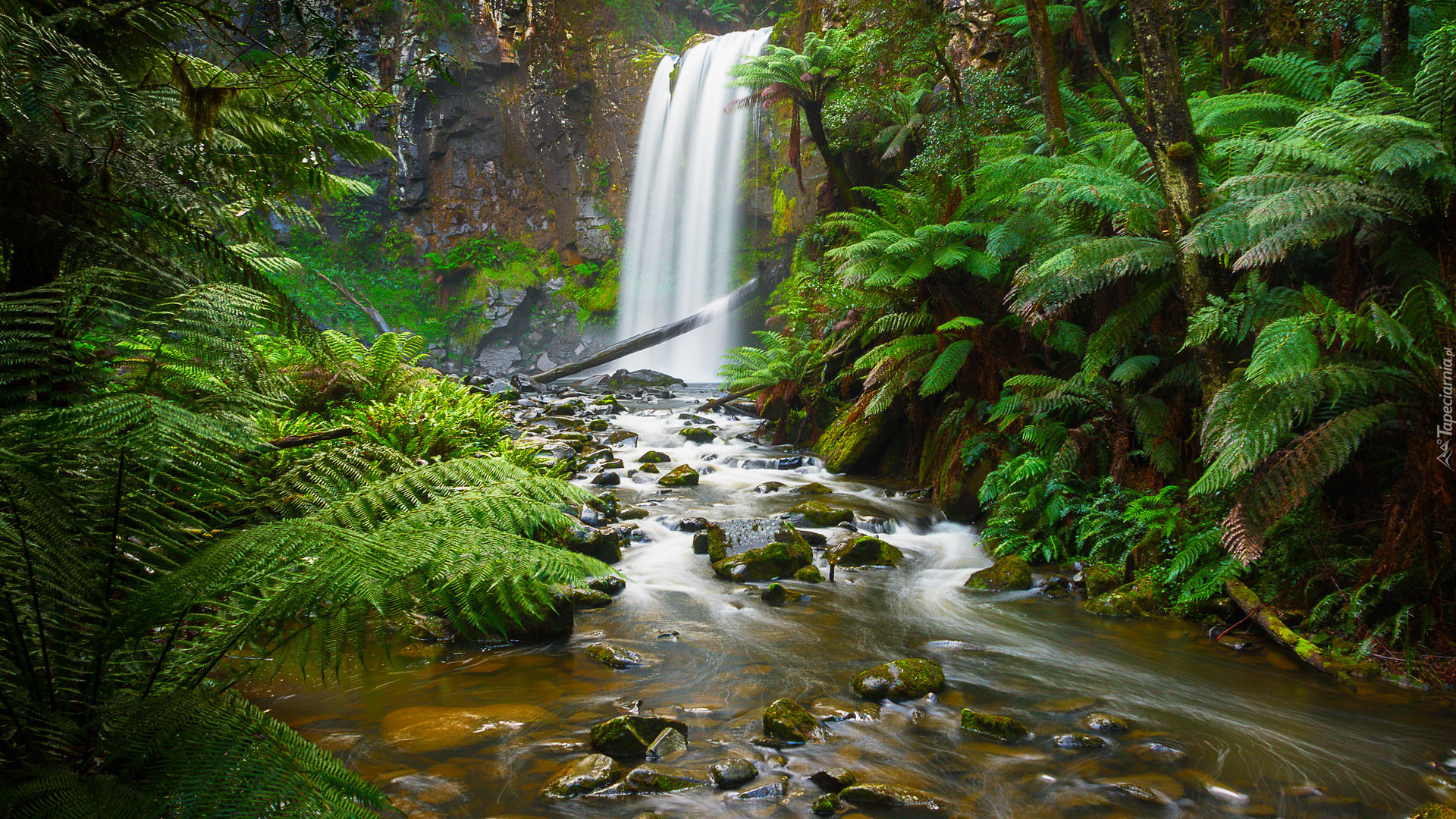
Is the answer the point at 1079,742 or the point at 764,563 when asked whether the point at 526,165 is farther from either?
the point at 1079,742

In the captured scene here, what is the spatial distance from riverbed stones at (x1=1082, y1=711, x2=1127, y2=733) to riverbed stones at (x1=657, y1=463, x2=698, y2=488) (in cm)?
491

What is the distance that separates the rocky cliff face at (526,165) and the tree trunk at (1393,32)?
59.1 feet

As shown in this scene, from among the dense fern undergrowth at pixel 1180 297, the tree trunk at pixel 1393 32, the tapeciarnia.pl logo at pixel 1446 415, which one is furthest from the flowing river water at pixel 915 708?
the tree trunk at pixel 1393 32

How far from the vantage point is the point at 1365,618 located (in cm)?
339

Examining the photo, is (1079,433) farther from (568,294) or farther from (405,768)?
(568,294)

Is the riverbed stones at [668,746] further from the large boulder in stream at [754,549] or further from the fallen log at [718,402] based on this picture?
the fallen log at [718,402]

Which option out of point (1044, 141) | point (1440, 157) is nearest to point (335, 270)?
point (1044, 141)

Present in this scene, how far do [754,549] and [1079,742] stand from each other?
2657 mm

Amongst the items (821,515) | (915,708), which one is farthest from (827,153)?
(915,708)

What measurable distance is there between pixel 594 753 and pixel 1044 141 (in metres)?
6.23

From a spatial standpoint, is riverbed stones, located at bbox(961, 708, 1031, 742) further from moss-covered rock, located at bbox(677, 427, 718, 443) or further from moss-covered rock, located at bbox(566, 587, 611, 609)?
moss-covered rock, located at bbox(677, 427, 718, 443)

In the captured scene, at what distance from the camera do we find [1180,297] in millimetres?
4699

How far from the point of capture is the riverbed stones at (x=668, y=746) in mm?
2713

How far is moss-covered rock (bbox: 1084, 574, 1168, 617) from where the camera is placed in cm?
420
